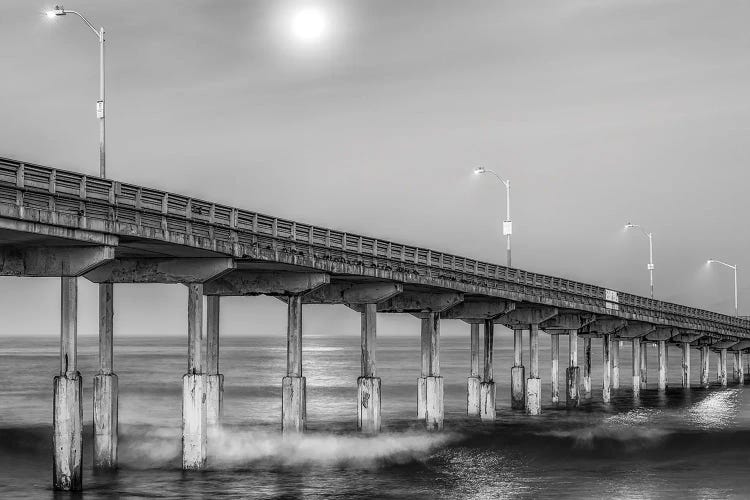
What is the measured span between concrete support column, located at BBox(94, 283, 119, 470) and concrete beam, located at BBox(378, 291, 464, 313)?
1927cm

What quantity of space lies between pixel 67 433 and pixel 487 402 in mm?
33140

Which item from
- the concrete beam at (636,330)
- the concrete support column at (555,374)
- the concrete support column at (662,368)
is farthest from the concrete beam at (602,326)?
the concrete support column at (662,368)

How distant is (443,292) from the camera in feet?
183

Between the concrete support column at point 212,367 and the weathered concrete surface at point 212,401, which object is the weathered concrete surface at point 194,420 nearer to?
the concrete support column at point 212,367

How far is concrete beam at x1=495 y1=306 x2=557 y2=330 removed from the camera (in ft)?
220

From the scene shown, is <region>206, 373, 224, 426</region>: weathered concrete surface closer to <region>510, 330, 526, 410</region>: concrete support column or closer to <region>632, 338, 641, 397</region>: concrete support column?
<region>510, 330, 526, 410</region>: concrete support column

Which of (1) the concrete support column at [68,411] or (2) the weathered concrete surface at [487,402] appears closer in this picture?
(1) the concrete support column at [68,411]

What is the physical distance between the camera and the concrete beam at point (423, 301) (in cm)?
5569

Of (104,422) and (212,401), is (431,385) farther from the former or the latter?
(104,422)

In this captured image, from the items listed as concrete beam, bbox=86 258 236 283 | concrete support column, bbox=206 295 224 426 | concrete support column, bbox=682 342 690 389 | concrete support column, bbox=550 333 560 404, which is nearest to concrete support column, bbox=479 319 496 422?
concrete support column, bbox=550 333 560 404

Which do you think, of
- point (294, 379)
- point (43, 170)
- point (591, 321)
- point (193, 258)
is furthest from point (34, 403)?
point (43, 170)

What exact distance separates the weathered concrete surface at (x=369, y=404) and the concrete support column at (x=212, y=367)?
6801 millimetres

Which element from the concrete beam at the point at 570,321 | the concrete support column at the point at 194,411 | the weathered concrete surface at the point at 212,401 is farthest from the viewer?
the concrete beam at the point at 570,321

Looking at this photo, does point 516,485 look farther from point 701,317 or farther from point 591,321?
point 701,317
